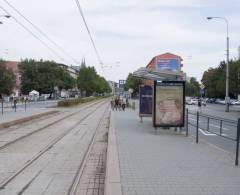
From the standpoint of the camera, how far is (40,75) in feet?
410

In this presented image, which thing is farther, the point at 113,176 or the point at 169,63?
the point at 169,63

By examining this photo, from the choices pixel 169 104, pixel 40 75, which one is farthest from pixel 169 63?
pixel 40 75

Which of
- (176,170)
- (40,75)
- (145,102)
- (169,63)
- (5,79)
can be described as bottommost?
(176,170)

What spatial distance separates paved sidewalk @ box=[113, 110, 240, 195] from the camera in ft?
24.0

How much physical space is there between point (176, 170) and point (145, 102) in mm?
17262

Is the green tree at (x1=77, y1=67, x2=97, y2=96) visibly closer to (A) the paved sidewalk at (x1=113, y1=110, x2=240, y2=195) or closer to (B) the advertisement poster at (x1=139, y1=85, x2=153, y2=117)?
(B) the advertisement poster at (x1=139, y1=85, x2=153, y2=117)

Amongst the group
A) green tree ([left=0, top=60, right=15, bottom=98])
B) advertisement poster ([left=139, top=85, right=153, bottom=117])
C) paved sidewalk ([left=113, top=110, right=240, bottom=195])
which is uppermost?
green tree ([left=0, top=60, right=15, bottom=98])

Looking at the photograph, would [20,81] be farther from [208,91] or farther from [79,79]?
[208,91]

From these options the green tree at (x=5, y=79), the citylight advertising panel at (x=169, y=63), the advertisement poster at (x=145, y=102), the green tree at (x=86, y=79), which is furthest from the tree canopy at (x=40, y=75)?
the advertisement poster at (x=145, y=102)

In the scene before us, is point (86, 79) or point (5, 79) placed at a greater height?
point (86, 79)

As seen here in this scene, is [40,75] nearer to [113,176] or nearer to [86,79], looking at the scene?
[86,79]

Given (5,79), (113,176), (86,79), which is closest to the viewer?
(113,176)

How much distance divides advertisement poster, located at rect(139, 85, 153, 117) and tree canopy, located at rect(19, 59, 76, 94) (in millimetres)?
99769

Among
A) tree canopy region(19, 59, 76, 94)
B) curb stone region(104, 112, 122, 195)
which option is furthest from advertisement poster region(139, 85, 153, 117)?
tree canopy region(19, 59, 76, 94)
